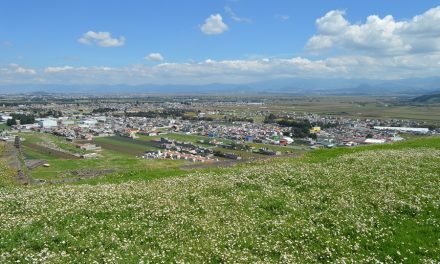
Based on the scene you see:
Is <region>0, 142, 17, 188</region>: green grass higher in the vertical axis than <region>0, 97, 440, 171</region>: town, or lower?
higher

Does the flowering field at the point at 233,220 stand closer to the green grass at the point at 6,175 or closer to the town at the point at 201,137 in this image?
the green grass at the point at 6,175

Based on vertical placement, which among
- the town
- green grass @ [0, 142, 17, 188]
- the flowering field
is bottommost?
the town

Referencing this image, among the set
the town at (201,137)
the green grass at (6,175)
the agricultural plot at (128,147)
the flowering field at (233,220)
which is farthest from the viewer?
the agricultural plot at (128,147)

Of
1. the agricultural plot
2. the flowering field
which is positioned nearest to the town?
the agricultural plot

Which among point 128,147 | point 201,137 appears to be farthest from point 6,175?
point 201,137

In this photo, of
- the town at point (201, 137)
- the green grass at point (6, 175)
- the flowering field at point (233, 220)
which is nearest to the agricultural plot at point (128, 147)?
the town at point (201, 137)

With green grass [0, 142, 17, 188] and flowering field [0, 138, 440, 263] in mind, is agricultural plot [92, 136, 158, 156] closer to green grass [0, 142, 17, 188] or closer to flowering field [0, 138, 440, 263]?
green grass [0, 142, 17, 188]

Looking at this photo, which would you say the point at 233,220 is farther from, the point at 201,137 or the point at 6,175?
the point at 201,137

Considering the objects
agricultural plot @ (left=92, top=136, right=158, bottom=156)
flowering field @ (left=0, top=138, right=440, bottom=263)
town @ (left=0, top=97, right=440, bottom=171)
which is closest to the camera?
flowering field @ (left=0, top=138, right=440, bottom=263)

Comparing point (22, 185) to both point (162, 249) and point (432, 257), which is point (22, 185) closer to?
point (162, 249)

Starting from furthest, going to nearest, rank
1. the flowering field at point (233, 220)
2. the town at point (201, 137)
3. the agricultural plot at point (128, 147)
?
the agricultural plot at point (128, 147) → the town at point (201, 137) → the flowering field at point (233, 220)
